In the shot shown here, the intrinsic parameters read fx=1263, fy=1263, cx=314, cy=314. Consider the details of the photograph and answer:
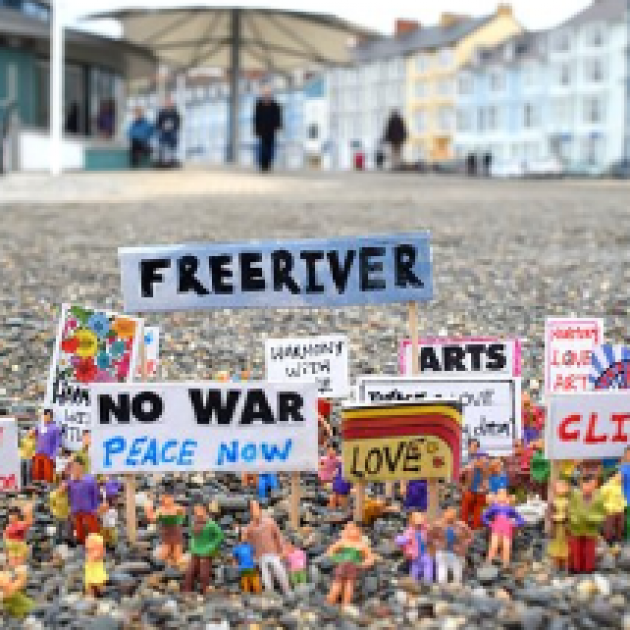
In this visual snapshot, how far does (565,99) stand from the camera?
262ft

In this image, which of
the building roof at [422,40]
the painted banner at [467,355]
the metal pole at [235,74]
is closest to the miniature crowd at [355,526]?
the painted banner at [467,355]

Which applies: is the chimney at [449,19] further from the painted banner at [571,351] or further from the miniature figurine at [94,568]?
the miniature figurine at [94,568]

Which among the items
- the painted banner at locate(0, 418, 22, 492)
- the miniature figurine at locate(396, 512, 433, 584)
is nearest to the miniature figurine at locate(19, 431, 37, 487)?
the painted banner at locate(0, 418, 22, 492)

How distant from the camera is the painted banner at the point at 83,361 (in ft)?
→ 12.2

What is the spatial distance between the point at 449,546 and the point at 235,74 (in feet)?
107

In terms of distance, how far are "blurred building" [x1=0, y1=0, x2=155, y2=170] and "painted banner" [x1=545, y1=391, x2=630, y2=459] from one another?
74.9 ft

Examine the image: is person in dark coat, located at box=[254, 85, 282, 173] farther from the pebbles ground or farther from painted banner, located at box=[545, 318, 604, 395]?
painted banner, located at box=[545, 318, 604, 395]

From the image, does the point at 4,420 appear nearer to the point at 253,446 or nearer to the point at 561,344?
the point at 253,446

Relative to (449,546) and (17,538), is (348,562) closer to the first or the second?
(449,546)

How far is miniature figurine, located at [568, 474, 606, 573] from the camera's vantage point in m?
2.88

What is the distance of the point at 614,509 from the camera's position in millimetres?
2936

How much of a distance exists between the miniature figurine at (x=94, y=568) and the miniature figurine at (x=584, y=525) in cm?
108

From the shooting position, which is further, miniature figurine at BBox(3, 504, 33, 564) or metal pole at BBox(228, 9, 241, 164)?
metal pole at BBox(228, 9, 241, 164)

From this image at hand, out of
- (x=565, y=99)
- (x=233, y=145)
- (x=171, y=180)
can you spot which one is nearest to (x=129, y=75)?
(x=233, y=145)
